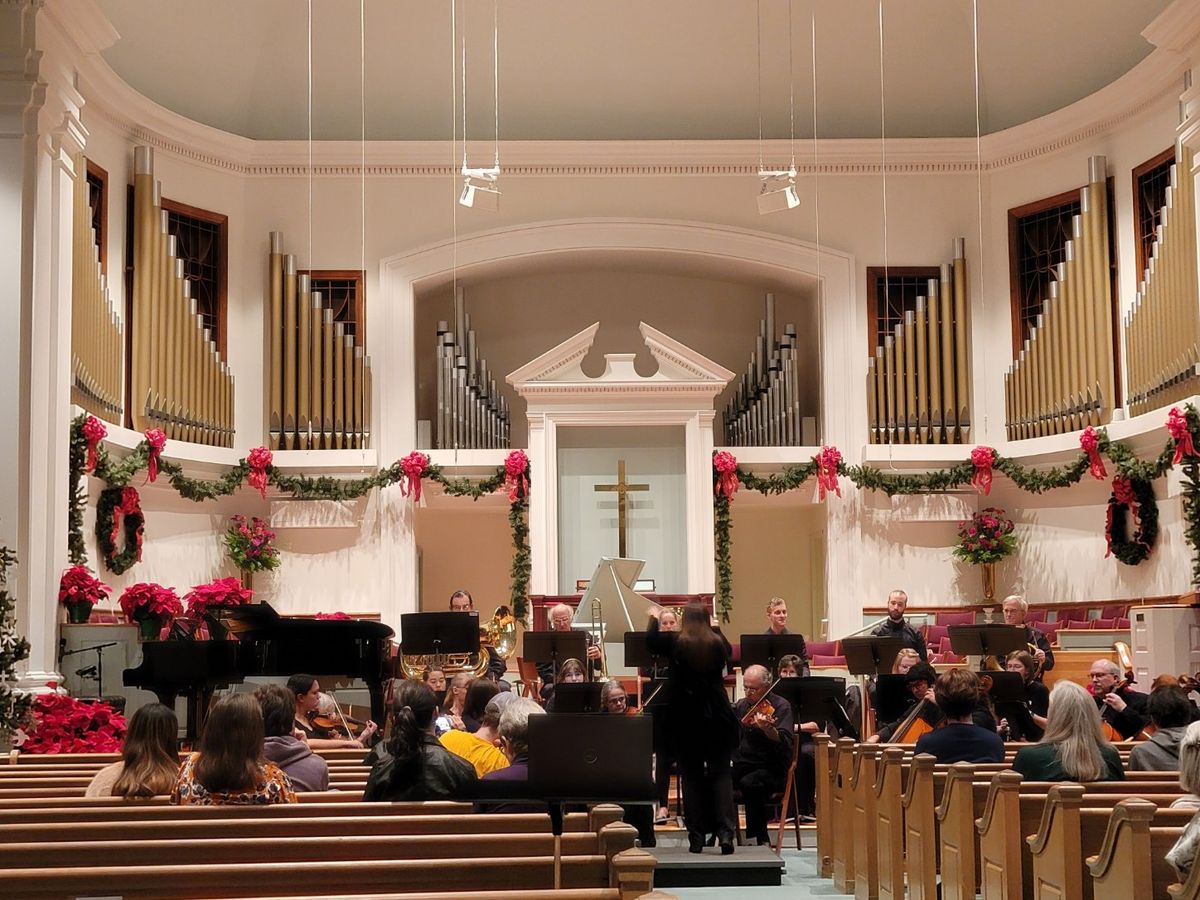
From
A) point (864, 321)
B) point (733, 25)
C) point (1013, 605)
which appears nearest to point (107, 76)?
point (733, 25)

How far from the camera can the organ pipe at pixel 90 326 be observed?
11477 mm

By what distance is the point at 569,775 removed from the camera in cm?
442

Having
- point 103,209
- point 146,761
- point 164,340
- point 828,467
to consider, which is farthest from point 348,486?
point 146,761

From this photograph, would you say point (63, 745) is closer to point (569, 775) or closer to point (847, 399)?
point (569, 775)

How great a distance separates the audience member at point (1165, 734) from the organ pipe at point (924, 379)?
27.8ft

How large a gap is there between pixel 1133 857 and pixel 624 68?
40.0 feet

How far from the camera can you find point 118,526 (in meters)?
12.6

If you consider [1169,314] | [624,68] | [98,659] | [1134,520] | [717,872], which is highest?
[624,68]

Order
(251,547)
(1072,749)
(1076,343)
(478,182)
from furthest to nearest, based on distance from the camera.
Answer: (251,547) → (1076,343) → (478,182) → (1072,749)

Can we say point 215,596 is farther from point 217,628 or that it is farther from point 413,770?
point 413,770

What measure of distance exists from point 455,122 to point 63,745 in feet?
26.2

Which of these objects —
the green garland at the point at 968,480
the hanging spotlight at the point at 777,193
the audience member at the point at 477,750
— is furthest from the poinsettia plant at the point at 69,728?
the green garland at the point at 968,480

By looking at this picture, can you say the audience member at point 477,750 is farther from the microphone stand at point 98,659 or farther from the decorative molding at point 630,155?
the decorative molding at point 630,155

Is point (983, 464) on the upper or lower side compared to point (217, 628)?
upper
